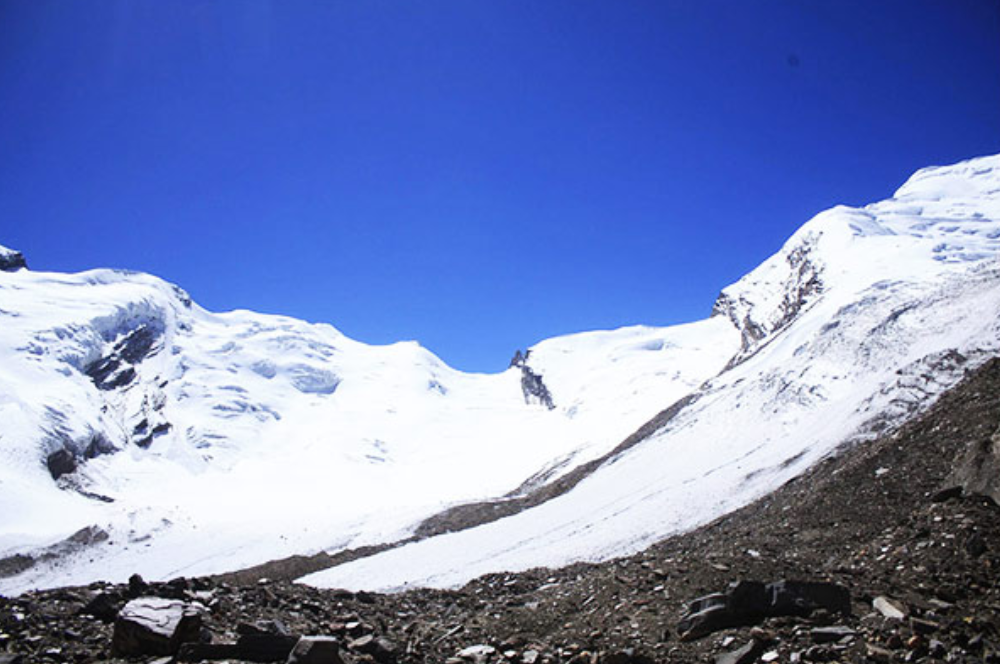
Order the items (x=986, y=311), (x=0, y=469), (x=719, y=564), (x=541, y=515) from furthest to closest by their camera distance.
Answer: (x=0, y=469)
(x=541, y=515)
(x=986, y=311)
(x=719, y=564)

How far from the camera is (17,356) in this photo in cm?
11350

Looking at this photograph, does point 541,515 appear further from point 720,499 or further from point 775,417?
point 775,417

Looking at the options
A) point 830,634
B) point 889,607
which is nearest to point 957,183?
point 889,607

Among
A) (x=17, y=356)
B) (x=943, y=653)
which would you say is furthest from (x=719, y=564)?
(x=17, y=356)

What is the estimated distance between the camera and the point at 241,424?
427 ft

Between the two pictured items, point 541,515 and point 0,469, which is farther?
point 0,469

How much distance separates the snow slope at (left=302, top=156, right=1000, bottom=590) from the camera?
97.9ft

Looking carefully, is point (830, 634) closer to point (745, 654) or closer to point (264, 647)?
point (745, 654)

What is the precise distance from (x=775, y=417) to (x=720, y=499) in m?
15.3

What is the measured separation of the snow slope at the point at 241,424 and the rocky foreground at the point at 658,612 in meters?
39.1

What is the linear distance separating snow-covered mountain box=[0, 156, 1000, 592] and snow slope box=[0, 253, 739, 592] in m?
0.58

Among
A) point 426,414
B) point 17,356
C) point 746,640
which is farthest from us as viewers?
point 426,414

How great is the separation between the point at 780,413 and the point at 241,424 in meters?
117

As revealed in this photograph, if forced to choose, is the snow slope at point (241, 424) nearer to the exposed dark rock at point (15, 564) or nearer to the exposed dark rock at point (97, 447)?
the exposed dark rock at point (97, 447)
